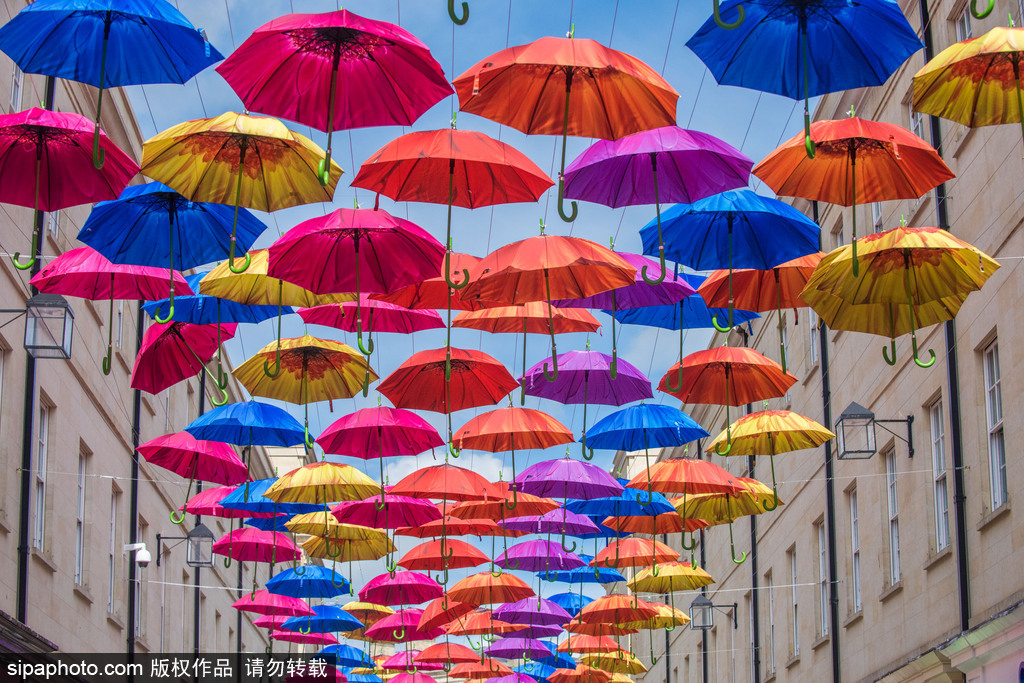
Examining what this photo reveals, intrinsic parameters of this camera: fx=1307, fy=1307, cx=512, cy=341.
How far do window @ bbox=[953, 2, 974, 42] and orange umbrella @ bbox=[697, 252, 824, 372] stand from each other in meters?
4.45

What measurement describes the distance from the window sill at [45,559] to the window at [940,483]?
41.6ft

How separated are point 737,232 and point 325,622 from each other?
17.5m

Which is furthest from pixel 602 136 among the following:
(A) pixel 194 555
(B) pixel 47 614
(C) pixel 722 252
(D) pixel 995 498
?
(A) pixel 194 555

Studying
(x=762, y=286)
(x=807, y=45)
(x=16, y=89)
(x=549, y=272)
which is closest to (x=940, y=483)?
(x=762, y=286)

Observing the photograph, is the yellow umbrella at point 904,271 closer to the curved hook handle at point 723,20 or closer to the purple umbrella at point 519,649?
the curved hook handle at point 723,20

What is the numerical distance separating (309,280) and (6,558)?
24.0 ft

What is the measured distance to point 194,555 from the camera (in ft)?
81.3

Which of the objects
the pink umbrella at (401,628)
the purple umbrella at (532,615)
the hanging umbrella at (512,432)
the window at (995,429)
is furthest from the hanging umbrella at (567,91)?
the pink umbrella at (401,628)

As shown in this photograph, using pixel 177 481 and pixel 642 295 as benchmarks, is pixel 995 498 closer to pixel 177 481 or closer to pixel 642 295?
pixel 642 295

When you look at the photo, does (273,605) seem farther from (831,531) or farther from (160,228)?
(160,228)

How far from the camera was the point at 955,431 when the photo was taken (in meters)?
17.3

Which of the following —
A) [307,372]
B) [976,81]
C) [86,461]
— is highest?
[976,81]

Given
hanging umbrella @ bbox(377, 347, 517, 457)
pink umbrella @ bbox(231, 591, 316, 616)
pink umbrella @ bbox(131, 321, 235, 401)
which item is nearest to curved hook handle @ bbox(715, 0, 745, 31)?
hanging umbrella @ bbox(377, 347, 517, 457)

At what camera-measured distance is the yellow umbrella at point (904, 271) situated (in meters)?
11.5
